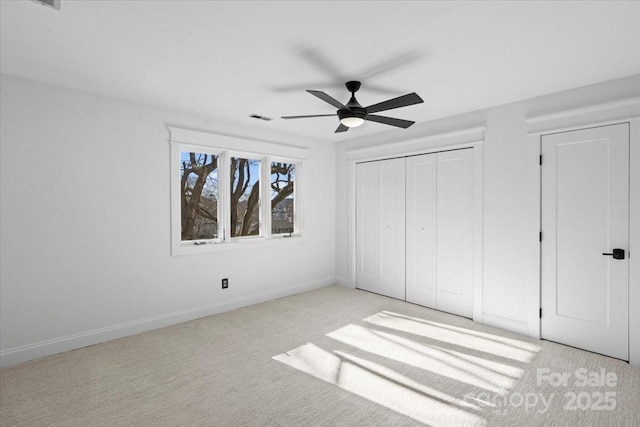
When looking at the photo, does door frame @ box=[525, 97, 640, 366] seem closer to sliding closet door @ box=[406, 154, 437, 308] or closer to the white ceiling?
the white ceiling

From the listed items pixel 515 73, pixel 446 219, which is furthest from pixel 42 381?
pixel 515 73

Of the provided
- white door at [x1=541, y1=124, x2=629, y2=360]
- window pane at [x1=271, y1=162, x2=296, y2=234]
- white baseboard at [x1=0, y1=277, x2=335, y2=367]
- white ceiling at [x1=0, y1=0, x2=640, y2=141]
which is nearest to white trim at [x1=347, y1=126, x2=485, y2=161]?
white ceiling at [x1=0, y1=0, x2=640, y2=141]

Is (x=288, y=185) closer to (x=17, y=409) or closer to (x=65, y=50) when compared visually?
(x=65, y=50)

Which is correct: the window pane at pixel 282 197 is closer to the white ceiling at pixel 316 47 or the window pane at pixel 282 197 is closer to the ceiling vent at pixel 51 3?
the white ceiling at pixel 316 47

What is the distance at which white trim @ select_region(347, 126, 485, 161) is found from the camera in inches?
153

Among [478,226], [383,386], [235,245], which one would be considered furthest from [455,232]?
[235,245]

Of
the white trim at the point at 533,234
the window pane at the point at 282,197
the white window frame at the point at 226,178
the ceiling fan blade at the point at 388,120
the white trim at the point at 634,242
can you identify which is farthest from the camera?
the window pane at the point at 282,197

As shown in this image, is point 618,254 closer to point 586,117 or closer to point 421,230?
point 586,117

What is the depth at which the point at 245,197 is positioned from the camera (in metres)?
4.66

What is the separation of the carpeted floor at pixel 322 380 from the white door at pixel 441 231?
0.56 m

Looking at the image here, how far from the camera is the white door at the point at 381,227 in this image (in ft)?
15.5

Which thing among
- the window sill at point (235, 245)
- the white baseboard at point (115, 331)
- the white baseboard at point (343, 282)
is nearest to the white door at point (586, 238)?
the white baseboard at point (343, 282)

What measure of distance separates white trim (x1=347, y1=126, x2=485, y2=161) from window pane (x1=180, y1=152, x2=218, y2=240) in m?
2.21

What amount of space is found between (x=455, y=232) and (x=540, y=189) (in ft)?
3.42
